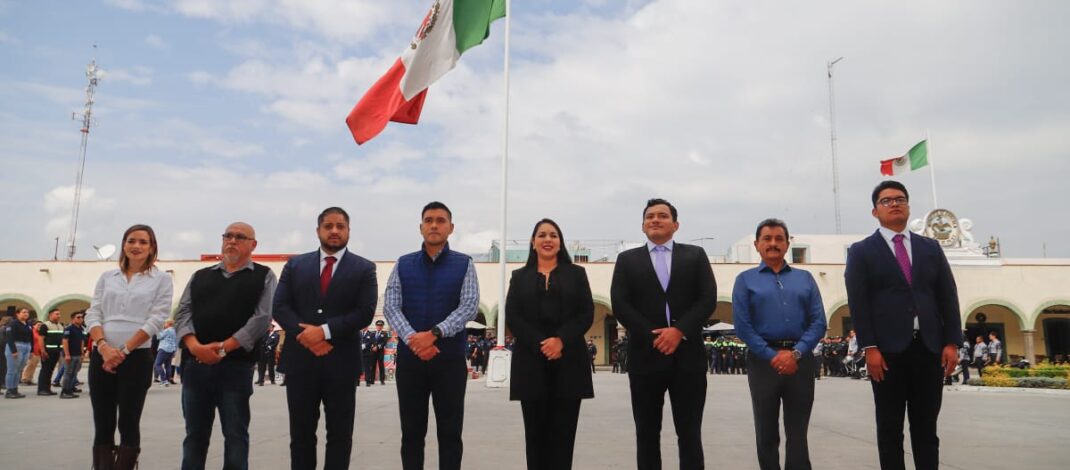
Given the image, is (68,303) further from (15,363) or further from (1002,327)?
(1002,327)

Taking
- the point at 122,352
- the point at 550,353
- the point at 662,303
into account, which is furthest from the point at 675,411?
the point at 122,352

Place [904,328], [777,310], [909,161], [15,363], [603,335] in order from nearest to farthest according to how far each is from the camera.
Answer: [904,328], [777,310], [15,363], [909,161], [603,335]

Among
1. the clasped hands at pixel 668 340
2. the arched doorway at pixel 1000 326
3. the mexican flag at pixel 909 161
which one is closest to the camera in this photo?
the clasped hands at pixel 668 340

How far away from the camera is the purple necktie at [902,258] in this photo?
4305 millimetres

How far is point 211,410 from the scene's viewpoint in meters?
4.55

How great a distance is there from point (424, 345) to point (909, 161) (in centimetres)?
2843

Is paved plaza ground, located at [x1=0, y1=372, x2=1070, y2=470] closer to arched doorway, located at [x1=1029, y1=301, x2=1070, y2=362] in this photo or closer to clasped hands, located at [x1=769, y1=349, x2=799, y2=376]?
clasped hands, located at [x1=769, y1=349, x2=799, y2=376]

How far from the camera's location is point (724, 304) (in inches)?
1347

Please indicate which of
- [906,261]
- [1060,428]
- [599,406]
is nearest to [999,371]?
[1060,428]

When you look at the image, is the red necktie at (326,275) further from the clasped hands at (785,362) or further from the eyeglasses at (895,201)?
the eyeglasses at (895,201)

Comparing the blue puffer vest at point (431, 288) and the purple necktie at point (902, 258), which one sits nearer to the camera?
the purple necktie at point (902, 258)

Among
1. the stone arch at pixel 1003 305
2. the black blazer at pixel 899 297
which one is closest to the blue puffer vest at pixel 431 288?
the black blazer at pixel 899 297

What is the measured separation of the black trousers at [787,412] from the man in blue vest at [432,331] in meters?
1.91

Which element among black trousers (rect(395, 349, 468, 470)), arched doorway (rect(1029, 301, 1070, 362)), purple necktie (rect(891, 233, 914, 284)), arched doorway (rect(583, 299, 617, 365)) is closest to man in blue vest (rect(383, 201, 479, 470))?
black trousers (rect(395, 349, 468, 470))
